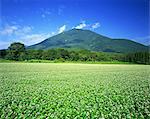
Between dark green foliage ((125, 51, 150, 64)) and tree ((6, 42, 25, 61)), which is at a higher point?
tree ((6, 42, 25, 61))

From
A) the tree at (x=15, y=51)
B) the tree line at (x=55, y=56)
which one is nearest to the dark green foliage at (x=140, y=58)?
the tree line at (x=55, y=56)

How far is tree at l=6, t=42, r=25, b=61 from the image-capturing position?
94.0 m

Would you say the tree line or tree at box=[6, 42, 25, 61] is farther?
the tree line

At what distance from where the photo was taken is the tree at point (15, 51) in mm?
94000

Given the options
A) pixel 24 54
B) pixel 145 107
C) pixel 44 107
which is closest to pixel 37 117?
pixel 44 107

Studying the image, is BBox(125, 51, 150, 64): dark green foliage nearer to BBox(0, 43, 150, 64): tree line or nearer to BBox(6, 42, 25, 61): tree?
BBox(0, 43, 150, 64): tree line

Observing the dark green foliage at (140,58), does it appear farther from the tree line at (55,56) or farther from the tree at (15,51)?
the tree at (15,51)

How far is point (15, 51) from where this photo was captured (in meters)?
96.2

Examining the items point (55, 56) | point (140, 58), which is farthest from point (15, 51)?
point (140, 58)

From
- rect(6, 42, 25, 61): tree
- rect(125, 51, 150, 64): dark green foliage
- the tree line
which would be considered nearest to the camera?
rect(6, 42, 25, 61): tree

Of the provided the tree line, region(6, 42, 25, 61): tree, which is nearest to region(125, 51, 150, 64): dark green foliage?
the tree line

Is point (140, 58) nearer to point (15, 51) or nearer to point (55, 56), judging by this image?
point (55, 56)

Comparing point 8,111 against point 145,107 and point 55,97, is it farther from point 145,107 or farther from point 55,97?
point 145,107

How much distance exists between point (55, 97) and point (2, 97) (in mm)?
3210
